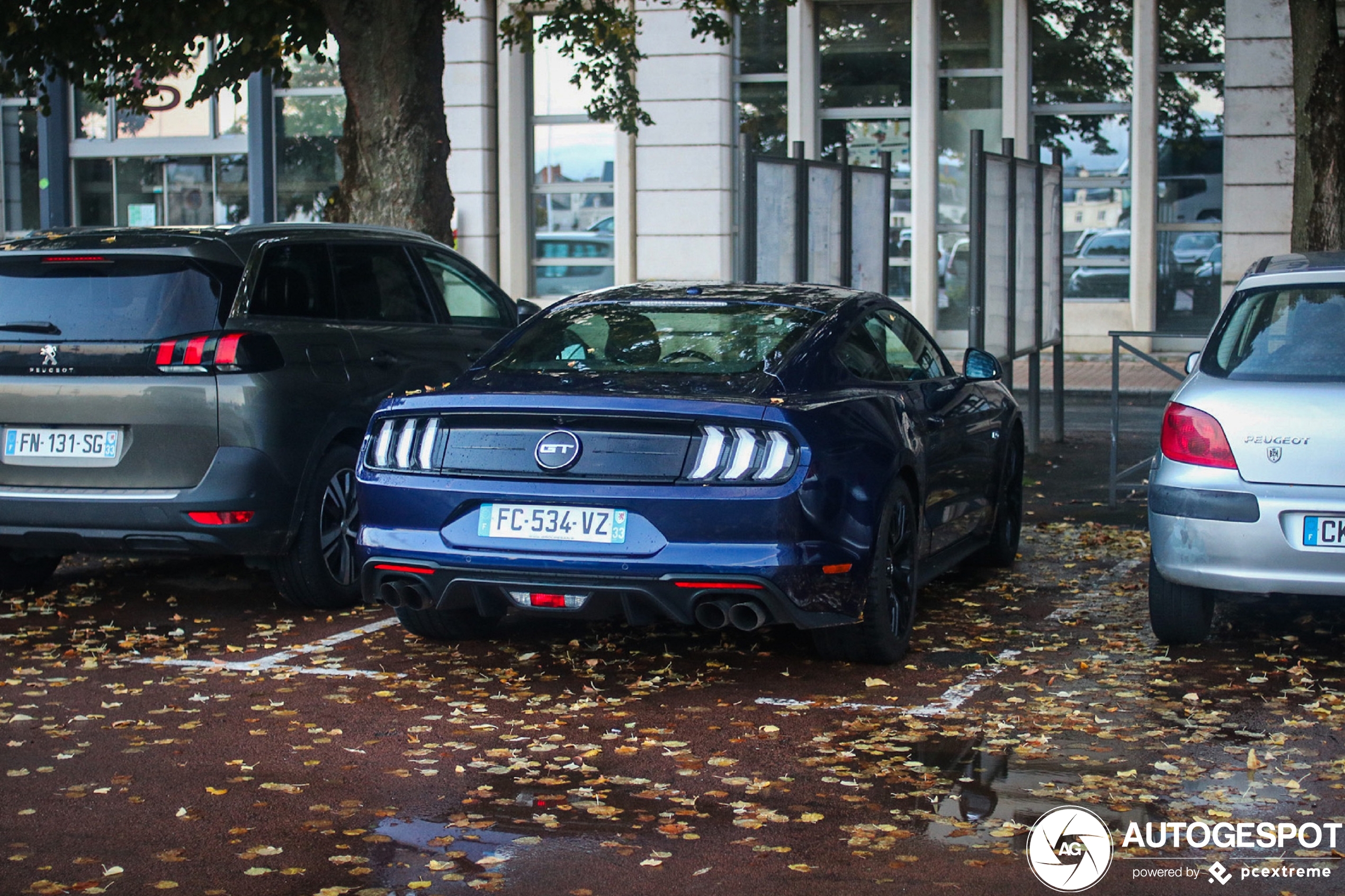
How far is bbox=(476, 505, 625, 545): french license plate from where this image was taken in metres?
5.88

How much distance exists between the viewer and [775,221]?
11.4 meters

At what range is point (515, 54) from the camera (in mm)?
21750

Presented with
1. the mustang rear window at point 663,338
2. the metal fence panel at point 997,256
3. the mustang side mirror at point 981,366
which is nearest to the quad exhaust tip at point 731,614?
the mustang rear window at point 663,338

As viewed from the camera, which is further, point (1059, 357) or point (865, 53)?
point (865, 53)

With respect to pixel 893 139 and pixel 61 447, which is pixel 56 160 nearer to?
pixel 893 139

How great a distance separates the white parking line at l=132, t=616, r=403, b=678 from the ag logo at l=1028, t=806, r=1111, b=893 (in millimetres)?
2716

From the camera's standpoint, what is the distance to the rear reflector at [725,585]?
5.79 metres

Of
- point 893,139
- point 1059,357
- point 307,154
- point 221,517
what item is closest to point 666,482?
point 221,517

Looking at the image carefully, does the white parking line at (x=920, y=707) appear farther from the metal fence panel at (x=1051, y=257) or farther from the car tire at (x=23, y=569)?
the metal fence panel at (x=1051, y=257)

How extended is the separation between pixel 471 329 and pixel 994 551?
2.86 meters

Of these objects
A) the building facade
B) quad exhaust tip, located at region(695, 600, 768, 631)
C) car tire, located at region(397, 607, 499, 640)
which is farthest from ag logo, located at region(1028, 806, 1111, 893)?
the building facade

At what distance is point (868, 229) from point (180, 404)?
7.01 metres

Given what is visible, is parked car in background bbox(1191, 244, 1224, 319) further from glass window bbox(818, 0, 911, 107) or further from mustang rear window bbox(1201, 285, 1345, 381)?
mustang rear window bbox(1201, 285, 1345, 381)
